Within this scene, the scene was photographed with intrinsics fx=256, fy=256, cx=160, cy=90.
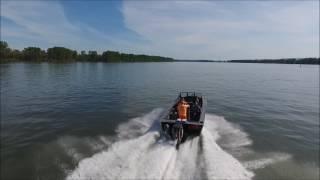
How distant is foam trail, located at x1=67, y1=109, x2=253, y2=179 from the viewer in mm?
8273

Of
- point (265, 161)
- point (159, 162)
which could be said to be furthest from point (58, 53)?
point (265, 161)

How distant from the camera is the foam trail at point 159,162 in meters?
8.27

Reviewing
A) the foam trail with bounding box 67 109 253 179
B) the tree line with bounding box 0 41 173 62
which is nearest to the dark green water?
the foam trail with bounding box 67 109 253 179

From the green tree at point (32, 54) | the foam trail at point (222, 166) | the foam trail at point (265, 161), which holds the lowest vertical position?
the foam trail at point (265, 161)

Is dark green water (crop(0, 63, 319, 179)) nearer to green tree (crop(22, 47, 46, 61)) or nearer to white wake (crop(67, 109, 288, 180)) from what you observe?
white wake (crop(67, 109, 288, 180))

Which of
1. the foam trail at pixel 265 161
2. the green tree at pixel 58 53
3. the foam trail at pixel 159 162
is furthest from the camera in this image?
the green tree at pixel 58 53

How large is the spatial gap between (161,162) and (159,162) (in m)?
0.07

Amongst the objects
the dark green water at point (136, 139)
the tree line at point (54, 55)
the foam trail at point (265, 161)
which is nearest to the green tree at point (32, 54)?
the tree line at point (54, 55)

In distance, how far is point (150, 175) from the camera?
8.03 metres

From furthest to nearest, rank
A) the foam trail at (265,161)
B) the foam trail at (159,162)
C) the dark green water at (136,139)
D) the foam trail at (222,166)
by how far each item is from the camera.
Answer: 1. the foam trail at (265,161)
2. the dark green water at (136,139)
3. the foam trail at (222,166)
4. the foam trail at (159,162)

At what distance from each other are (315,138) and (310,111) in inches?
295

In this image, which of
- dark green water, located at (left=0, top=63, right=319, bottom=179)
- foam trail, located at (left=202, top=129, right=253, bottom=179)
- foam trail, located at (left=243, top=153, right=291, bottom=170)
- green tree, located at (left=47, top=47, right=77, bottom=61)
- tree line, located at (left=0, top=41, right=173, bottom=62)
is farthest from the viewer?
green tree, located at (left=47, top=47, right=77, bottom=61)

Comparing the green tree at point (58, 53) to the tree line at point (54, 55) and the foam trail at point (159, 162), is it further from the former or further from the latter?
the foam trail at point (159, 162)

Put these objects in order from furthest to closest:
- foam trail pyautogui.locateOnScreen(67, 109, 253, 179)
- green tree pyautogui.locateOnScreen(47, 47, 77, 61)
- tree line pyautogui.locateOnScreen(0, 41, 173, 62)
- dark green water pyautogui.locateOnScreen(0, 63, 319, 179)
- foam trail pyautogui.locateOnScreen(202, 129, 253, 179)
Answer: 1. green tree pyautogui.locateOnScreen(47, 47, 77, 61)
2. tree line pyautogui.locateOnScreen(0, 41, 173, 62)
3. dark green water pyautogui.locateOnScreen(0, 63, 319, 179)
4. foam trail pyautogui.locateOnScreen(202, 129, 253, 179)
5. foam trail pyautogui.locateOnScreen(67, 109, 253, 179)
